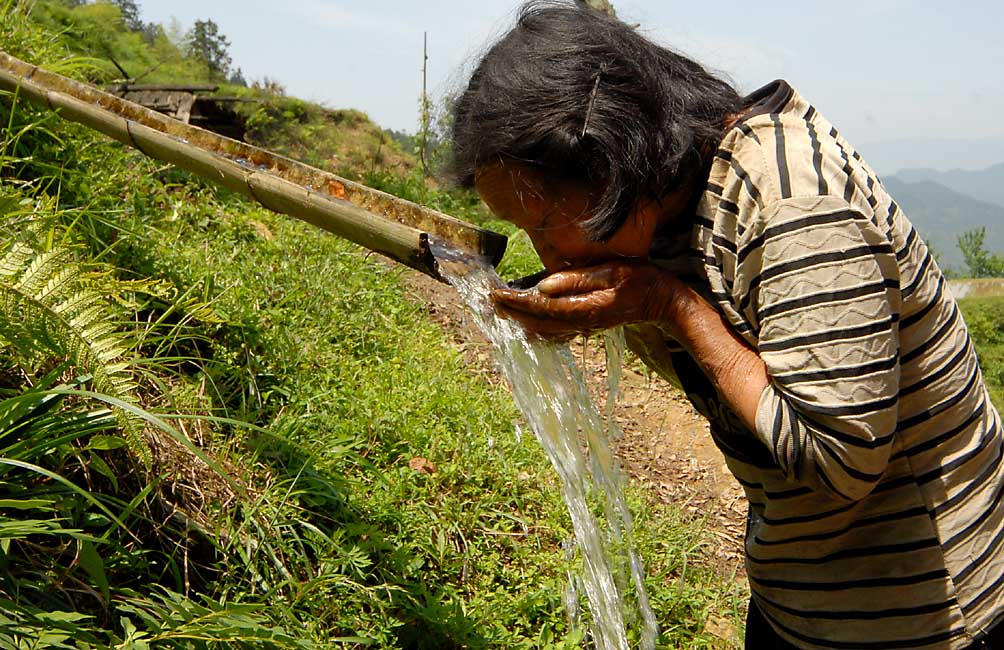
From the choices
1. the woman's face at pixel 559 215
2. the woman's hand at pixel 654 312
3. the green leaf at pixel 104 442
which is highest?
the woman's face at pixel 559 215

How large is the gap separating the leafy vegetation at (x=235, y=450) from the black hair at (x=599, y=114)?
1.39ft

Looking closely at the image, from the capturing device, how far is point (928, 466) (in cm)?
160

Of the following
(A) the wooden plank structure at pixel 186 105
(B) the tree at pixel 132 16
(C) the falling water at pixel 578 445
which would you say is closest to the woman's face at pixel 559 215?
(C) the falling water at pixel 578 445

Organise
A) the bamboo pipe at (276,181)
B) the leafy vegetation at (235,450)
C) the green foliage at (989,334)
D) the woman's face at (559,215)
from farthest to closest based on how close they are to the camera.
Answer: the green foliage at (989,334) → the leafy vegetation at (235,450) → the bamboo pipe at (276,181) → the woman's face at (559,215)

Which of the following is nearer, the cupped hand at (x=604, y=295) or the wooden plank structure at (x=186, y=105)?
the cupped hand at (x=604, y=295)

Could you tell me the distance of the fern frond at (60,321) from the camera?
2305 millimetres

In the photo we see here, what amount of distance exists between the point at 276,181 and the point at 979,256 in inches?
564

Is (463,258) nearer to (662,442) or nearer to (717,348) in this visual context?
(717,348)

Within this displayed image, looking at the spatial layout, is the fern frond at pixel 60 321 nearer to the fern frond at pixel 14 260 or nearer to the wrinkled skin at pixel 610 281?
the fern frond at pixel 14 260

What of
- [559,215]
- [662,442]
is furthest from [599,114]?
[662,442]

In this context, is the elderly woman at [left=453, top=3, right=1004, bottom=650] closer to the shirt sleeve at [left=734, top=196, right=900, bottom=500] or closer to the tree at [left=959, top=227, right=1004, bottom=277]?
the shirt sleeve at [left=734, top=196, right=900, bottom=500]

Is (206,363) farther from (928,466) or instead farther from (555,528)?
(928,466)

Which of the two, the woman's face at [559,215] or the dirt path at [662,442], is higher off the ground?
the woman's face at [559,215]

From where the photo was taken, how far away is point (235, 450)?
309 cm
